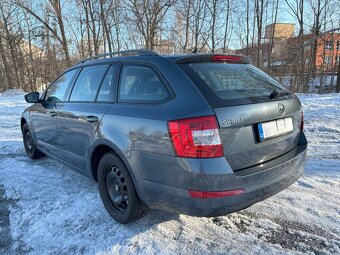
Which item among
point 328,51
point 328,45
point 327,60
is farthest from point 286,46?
point 328,51

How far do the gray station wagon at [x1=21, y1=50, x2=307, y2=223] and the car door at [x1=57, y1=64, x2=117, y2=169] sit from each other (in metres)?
0.02

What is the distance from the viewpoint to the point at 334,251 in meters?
2.48

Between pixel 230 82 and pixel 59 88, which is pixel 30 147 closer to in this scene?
pixel 59 88

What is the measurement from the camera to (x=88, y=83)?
12.2 feet

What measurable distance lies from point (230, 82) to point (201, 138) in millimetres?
770

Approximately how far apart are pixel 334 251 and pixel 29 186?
12.1 ft

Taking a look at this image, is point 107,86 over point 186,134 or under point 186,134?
over

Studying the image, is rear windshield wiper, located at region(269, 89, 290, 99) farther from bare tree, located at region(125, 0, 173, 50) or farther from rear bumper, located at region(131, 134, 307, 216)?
bare tree, located at region(125, 0, 173, 50)

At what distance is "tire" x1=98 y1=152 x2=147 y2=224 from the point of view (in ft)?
9.46

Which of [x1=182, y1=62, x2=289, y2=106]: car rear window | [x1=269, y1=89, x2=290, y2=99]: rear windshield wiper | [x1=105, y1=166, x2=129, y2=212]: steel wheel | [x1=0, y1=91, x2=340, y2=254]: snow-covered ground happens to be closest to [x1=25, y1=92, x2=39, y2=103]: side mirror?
[x1=0, y1=91, x2=340, y2=254]: snow-covered ground

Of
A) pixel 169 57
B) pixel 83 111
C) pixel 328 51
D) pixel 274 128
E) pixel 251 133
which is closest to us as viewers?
pixel 251 133

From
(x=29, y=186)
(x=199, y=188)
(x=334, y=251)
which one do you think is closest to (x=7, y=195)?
(x=29, y=186)

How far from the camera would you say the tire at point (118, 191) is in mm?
2883

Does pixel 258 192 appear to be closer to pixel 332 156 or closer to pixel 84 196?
pixel 84 196
